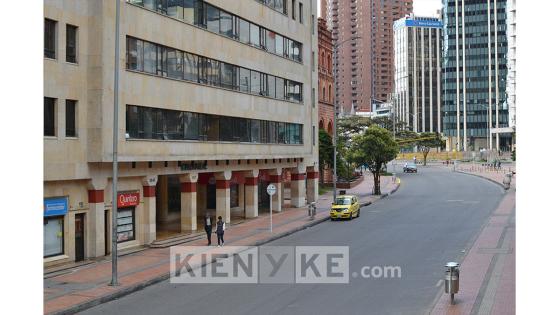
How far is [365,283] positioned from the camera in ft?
74.0

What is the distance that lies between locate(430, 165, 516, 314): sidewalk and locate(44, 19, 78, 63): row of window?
1747 centimetres

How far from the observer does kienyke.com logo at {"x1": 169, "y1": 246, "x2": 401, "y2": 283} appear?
23.9 meters

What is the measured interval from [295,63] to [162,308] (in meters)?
33.6

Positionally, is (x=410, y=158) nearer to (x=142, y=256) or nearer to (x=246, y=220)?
(x=246, y=220)

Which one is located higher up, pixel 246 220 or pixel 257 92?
pixel 257 92

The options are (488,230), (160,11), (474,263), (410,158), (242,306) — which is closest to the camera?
(242,306)

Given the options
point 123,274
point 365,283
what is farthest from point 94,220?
point 365,283

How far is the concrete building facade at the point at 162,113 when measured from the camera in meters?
27.0

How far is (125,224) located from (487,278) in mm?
17016

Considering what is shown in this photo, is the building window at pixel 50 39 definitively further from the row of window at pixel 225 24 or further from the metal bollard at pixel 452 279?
the metal bollard at pixel 452 279

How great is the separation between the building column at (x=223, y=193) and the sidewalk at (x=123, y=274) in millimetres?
1344

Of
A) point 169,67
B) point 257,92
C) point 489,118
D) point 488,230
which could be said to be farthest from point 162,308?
point 489,118

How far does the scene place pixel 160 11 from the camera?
32.7 meters

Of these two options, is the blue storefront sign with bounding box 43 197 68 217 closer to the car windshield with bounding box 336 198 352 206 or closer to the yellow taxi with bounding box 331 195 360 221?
the yellow taxi with bounding box 331 195 360 221
